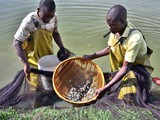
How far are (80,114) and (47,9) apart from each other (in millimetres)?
1445

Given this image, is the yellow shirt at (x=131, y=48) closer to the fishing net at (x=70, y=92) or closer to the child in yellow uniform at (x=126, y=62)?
the child in yellow uniform at (x=126, y=62)

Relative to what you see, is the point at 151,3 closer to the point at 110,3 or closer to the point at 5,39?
the point at 110,3

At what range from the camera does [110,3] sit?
26.1 feet

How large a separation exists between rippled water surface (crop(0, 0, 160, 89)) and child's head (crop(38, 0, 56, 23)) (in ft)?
6.00

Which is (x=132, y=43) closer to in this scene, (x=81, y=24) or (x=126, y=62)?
(x=126, y=62)

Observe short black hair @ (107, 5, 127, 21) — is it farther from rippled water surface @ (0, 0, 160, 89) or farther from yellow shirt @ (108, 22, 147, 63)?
rippled water surface @ (0, 0, 160, 89)

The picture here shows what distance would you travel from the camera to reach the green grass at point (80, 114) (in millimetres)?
3418

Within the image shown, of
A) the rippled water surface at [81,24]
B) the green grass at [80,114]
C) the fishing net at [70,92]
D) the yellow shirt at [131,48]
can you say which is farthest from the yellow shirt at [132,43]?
the rippled water surface at [81,24]

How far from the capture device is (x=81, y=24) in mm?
7176

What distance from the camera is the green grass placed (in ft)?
11.2

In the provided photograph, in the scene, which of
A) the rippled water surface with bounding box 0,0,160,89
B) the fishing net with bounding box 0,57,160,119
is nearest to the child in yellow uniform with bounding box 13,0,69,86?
the fishing net with bounding box 0,57,160,119

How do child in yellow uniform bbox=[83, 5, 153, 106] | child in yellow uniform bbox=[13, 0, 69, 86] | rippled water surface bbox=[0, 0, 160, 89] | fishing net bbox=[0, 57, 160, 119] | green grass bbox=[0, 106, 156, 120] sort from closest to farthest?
green grass bbox=[0, 106, 156, 120]
child in yellow uniform bbox=[83, 5, 153, 106]
fishing net bbox=[0, 57, 160, 119]
child in yellow uniform bbox=[13, 0, 69, 86]
rippled water surface bbox=[0, 0, 160, 89]

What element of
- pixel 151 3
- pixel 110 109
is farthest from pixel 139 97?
pixel 151 3

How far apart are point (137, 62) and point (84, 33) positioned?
298cm
